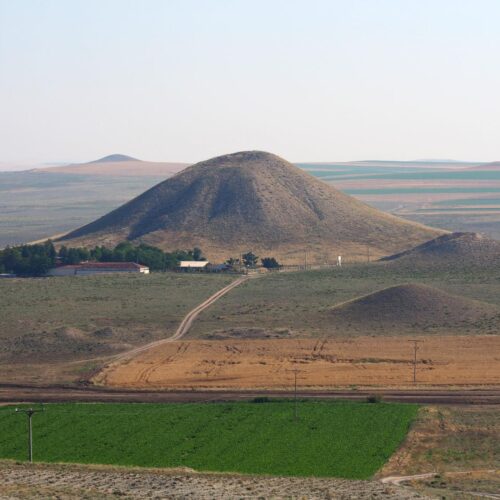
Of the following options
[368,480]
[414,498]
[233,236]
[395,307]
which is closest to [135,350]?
[395,307]

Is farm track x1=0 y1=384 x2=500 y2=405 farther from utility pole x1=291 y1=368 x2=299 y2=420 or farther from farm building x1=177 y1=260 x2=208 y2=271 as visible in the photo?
farm building x1=177 y1=260 x2=208 y2=271

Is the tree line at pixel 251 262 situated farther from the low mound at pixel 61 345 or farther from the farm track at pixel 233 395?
the farm track at pixel 233 395

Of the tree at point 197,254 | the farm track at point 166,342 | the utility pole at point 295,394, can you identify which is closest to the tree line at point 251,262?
the tree at point 197,254

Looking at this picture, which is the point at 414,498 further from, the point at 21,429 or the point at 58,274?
the point at 58,274

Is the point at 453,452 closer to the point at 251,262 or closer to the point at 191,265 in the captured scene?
the point at 191,265

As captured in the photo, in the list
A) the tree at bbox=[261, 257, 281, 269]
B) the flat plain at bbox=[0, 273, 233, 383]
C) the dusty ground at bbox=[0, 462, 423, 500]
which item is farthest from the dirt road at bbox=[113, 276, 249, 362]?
the dusty ground at bbox=[0, 462, 423, 500]

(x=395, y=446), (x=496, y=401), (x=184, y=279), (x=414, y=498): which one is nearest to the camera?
(x=414, y=498)
